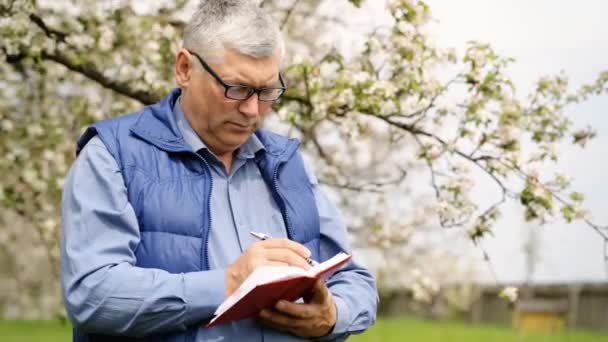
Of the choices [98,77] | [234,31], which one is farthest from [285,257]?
[98,77]

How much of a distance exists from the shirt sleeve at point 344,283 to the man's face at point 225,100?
0.34m

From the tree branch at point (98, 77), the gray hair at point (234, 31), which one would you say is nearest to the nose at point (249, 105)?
the gray hair at point (234, 31)

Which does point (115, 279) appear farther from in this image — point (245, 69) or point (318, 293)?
point (245, 69)

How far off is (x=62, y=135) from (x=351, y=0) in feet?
8.18

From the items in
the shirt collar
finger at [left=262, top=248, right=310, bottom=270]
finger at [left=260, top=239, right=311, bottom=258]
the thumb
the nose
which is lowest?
the thumb

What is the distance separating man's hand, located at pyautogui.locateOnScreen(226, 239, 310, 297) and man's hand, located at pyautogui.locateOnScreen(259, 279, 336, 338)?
10 cm

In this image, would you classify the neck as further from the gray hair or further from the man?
the gray hair

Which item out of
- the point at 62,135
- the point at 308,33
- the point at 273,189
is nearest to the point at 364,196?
the point at 308,33

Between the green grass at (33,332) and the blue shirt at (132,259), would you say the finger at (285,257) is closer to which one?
the blue shirt at (132,259)

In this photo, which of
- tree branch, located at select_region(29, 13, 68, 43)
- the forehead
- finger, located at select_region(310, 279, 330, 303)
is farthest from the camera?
tree branch, located at select_region(29, 13, 68, 43)

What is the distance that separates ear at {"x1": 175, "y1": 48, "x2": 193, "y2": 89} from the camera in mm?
2703

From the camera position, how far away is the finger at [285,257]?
2365 millimetres

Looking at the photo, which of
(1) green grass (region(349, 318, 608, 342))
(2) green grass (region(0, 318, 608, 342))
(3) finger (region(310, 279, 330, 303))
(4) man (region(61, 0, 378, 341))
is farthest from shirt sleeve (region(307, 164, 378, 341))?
(1) green grass (region(349, 318, 608, 342))

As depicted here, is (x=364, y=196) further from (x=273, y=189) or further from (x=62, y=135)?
(x=273, y=189)
